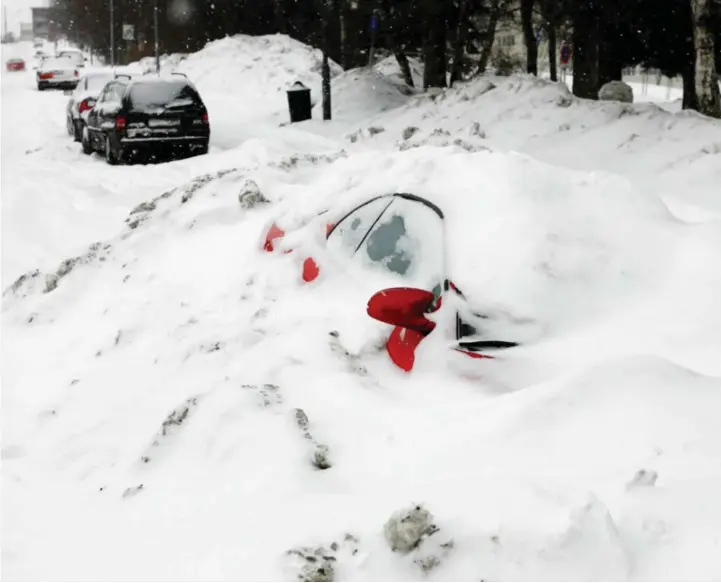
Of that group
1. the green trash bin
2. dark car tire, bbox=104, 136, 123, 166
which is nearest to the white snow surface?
dark car tire, bbox=104, 136, 123, 166

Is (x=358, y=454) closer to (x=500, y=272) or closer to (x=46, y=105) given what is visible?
(x=500, y=272)

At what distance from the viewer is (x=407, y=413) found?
4449 mm

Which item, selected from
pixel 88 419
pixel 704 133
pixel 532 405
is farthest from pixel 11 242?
pixel 704 133

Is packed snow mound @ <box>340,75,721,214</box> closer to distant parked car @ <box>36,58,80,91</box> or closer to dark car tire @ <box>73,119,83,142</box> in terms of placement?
dark car tire @ <box>73,119,83,142</box>

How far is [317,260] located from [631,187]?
1935 mm

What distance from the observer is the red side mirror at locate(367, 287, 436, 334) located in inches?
180

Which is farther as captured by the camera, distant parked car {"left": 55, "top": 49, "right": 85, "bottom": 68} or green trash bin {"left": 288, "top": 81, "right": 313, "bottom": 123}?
distant parked car {"left": 55, "top": 49, "right": 85, "bottom": 68}

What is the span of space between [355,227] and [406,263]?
0.67m

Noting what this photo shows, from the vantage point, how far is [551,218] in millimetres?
5105

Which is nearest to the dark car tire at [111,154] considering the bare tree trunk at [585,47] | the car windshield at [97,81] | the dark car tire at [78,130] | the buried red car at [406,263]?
the dark car tire at [78,130]

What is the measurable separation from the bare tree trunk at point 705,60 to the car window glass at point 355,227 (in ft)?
31.7

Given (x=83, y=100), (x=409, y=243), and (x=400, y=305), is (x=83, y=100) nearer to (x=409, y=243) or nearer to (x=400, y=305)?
(x=409, y=243)

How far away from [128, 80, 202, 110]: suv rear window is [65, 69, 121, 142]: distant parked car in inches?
72.2

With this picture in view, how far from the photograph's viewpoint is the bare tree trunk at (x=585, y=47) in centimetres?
1831
